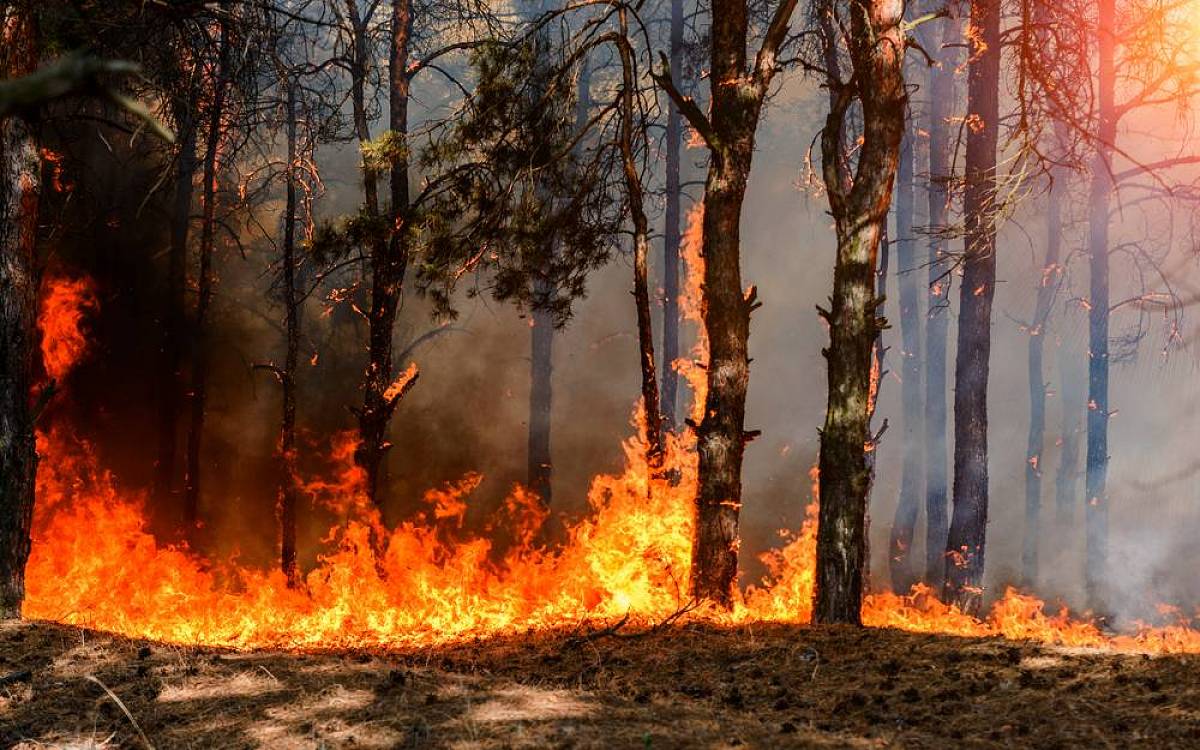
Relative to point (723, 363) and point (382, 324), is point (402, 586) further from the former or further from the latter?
point (723, 363)

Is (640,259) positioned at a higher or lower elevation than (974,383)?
higher

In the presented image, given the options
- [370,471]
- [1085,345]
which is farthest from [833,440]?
[1085,345]

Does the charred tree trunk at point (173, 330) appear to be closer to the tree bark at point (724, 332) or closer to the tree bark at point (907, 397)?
the tree bark at point (724, 332)

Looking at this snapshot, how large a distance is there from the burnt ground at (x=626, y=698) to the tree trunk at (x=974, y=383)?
767 centimetres

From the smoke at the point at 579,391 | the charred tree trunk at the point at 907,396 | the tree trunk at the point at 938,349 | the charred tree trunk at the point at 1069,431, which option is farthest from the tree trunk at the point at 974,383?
the charred tree trunk at the point at 1069,431

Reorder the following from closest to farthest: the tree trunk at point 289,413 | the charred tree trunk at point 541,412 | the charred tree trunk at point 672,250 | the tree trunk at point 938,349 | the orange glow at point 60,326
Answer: the tree trunk at point 289,413, the orange glow at point 60,326, the tree trunk at point 938,349, the charred tree trunk at point 672,250, the charred tree trunk at point 541,412

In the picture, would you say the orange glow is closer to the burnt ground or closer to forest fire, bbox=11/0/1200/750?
forest fire, bbox=11/0/1200/750

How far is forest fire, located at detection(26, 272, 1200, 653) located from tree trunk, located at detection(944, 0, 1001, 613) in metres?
0.75

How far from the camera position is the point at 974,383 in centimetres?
1491

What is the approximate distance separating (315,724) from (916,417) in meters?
24.7

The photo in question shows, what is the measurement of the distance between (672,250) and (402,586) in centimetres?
1220

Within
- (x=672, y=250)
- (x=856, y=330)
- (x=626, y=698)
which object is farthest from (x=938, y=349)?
(x=626, y=698)

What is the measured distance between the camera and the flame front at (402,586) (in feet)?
37.1

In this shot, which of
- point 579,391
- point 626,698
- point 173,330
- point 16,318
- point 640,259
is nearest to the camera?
point 626,698
